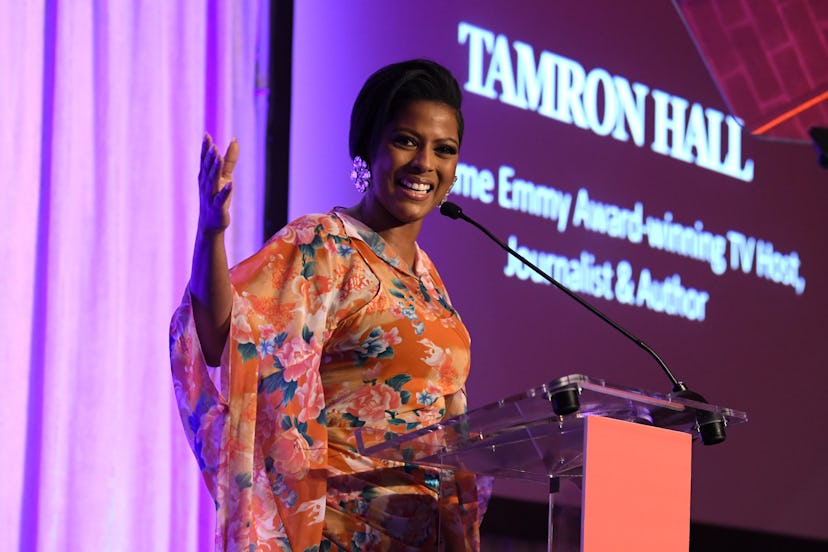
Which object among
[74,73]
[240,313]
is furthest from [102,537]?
[240,313]

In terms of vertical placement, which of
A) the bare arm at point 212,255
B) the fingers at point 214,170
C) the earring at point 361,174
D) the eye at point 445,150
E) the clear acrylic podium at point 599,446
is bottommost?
the clear acrylic podium at point 599,446

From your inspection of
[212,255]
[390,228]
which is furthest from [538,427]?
[390,228]

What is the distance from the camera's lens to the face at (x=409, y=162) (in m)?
2.15

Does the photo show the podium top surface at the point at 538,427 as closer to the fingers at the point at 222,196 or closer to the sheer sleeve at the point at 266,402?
the sheer sleeve at the point at 266,402

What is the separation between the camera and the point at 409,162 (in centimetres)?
215

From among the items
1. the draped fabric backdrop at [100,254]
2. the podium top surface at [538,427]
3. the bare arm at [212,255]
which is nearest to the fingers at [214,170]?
the bare arm at [212,255]

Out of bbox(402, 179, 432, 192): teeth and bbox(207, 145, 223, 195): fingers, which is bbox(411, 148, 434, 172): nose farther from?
bbox(207, 145, 223, 195): fingers

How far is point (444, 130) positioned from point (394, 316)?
1.37 ft

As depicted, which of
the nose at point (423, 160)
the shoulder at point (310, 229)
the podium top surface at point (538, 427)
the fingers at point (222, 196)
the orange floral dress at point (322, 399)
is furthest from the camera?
the nose at point (423, 160)

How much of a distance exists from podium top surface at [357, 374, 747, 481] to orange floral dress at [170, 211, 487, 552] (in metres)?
0.08

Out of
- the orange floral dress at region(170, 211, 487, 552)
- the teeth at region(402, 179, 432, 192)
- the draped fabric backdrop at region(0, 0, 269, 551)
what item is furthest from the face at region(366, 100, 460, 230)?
the draped fabric backdrop at region(0, 0, 269, 551)

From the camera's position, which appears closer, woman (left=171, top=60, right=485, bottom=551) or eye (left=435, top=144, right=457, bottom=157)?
woman (left=171, top=60, right=485, bottom=551)

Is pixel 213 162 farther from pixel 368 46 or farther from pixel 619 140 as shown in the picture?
pixel 619 140

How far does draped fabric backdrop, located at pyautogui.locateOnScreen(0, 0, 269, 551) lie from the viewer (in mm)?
2818
